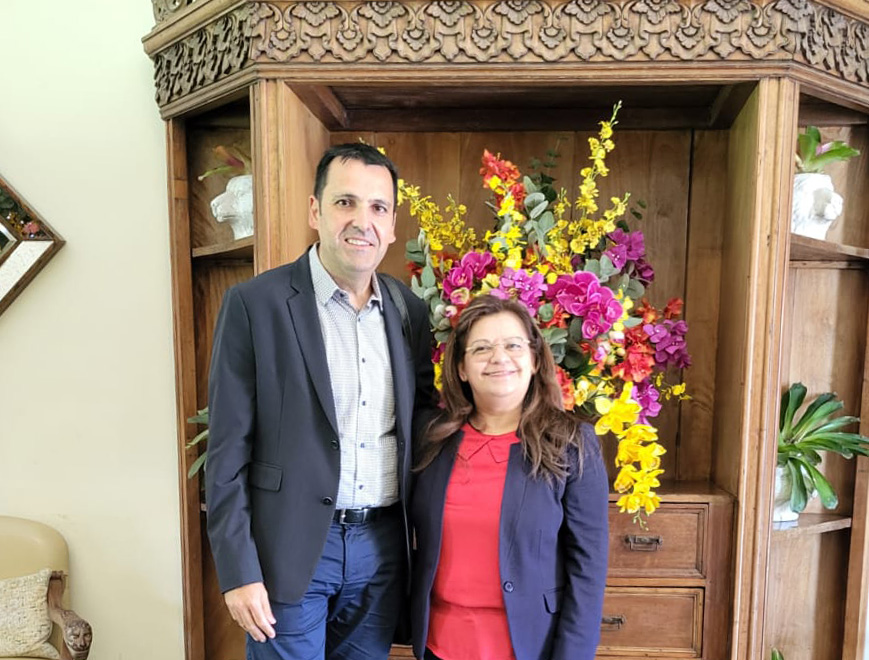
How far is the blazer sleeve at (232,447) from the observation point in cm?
109

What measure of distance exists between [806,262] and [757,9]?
0.84 meters

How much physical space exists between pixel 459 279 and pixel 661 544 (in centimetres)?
96

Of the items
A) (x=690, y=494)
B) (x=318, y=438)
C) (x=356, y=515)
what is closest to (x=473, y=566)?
(x=356, y=515)

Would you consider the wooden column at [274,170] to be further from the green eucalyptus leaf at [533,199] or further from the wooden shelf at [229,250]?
the green eucalyptus leaf at [533,199]

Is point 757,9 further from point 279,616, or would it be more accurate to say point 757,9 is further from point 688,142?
point 279,616

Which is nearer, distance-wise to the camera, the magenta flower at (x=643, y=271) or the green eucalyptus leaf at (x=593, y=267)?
the green eucalyptus leaf at (x=593, y=267)

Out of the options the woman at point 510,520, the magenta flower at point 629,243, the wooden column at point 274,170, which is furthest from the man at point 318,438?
the magenta flower at point 629,243

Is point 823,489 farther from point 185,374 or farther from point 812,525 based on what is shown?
point 185,374

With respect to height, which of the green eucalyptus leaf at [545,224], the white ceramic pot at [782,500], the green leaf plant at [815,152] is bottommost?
the white ceramic pot at [782,500]

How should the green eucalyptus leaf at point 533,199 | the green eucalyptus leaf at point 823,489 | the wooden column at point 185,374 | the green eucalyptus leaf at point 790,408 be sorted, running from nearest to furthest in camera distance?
the green eucalyptus leaf at point 533,199, the green eucalyptus leaf at point 823,489, the green eucalyptus leaf at point 790,408, the wooden column at point 185,374

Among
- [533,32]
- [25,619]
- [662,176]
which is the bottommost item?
[25,619]

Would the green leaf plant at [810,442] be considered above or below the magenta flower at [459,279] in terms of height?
below

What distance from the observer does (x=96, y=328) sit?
1993 millimetres

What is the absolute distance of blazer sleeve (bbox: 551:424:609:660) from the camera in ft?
3.69
